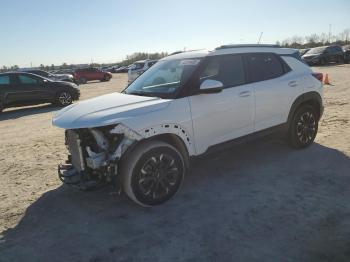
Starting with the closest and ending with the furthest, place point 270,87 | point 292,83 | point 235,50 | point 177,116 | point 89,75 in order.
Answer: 1. point 177,116
2. point 235,50
3. point 270,87
4. point 292,83
5. point 89,75

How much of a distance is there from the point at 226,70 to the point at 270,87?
88cm

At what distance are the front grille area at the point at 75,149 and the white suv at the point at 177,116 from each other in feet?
0.04

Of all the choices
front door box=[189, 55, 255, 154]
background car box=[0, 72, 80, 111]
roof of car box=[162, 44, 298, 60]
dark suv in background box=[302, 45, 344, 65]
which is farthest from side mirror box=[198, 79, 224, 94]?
dark suv in background box=[302, 45, 344, 65]

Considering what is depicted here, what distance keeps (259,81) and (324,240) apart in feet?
8.85

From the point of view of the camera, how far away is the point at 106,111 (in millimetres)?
4230

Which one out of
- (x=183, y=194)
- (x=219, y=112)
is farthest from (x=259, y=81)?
(x=183, y=194)

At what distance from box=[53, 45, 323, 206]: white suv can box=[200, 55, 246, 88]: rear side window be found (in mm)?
14

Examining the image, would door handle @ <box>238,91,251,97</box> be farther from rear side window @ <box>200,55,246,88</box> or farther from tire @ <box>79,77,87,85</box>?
tire @ <box>79,77,87,85</box>

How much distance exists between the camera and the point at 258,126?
5496mm

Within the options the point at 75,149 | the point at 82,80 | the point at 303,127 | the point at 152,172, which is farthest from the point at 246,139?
the point at 82,80

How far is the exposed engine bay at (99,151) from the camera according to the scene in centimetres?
408

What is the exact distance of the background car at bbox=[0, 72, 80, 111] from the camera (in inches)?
551

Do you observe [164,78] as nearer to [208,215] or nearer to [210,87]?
[210,87]

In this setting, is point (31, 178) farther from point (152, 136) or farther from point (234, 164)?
point (234, 164)
